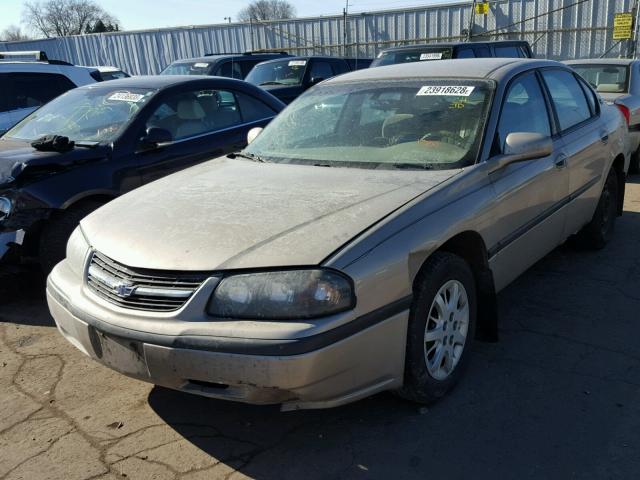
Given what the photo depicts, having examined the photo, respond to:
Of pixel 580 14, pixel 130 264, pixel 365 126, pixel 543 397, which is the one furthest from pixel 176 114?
pixel 580 14

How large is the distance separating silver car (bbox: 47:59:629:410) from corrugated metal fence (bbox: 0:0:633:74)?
54.0 ft

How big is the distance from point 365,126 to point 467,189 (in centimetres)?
90

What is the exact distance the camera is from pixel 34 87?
7.66 m

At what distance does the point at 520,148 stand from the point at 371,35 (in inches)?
770

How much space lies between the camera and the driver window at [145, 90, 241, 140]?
527 centimetres

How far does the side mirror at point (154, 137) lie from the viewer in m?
4.84

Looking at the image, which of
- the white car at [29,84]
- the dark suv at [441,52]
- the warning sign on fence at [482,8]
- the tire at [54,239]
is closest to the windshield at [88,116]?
the tire at [54,239]

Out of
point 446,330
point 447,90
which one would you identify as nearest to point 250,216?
point 446,330

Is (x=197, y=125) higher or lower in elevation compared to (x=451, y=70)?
lower

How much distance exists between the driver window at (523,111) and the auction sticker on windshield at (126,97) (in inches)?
124

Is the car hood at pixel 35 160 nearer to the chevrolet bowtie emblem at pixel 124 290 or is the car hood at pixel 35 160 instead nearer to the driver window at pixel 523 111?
the chevrolet bowtie emblem at pixel 124 290

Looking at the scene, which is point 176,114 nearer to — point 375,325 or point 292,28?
point 375,325

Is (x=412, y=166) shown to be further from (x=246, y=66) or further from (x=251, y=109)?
(x=246, y=66)

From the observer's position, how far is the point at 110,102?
5.29 metres
